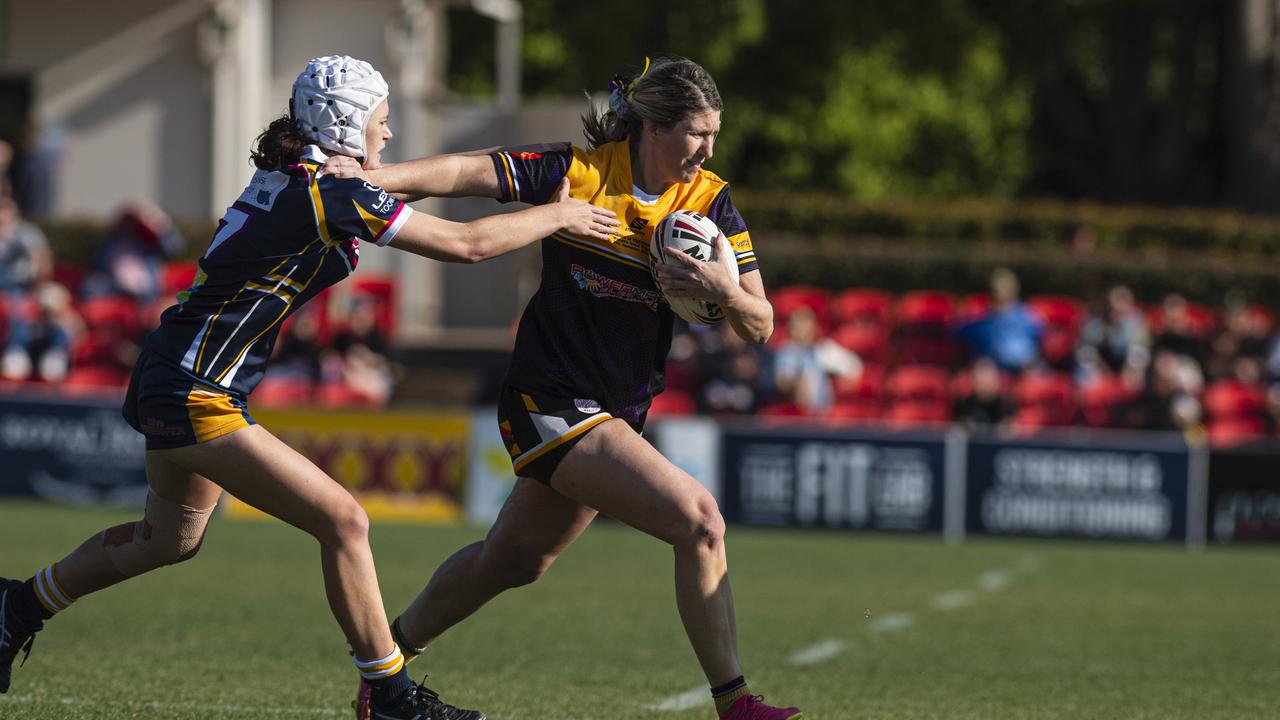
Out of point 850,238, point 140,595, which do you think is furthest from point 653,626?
point 850,238

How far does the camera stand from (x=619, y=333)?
17.9 ft

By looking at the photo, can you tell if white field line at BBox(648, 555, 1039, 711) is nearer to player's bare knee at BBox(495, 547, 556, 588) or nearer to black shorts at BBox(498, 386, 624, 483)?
player's bare knee at BBox(495, 547, 556, 588)

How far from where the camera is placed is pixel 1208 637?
9102 millimetres

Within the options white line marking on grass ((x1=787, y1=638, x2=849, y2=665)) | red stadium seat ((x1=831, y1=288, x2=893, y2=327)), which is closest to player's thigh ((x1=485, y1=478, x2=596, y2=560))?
white line marking on grass ((x1=787, y1=638, x2=849, y2=665))

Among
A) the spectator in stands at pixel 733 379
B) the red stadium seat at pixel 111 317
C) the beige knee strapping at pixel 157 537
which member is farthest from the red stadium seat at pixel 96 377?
the beige knee strapping at pixel 157 537

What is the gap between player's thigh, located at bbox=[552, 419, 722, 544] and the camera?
516cm

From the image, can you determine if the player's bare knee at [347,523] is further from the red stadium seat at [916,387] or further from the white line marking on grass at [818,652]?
the red stadium seat at [916,387]

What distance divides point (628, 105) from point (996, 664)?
3.69 meters

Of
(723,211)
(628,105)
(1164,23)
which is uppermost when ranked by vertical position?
(1164,23)

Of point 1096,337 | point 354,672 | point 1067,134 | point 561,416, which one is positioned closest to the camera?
point 561,416

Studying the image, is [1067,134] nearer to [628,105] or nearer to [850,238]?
[850,238]

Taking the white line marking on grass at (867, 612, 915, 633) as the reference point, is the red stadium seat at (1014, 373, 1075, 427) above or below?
above

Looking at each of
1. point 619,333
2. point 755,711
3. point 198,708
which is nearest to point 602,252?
point 619,333

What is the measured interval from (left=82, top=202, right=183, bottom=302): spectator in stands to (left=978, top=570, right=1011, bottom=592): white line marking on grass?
10.2m
